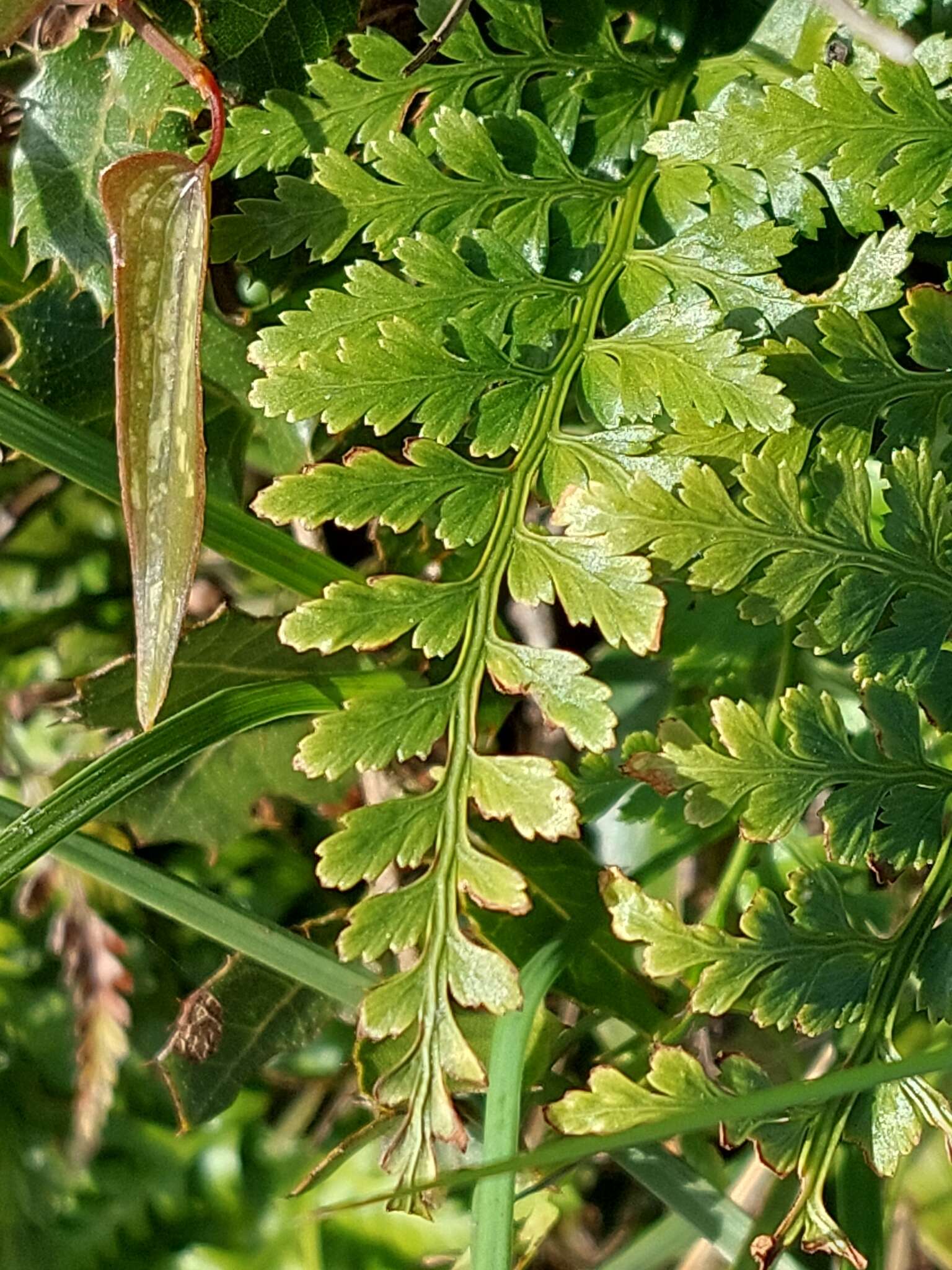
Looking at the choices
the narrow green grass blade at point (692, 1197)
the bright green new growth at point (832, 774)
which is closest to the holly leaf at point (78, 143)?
the bright green new growth at point (832, 774)

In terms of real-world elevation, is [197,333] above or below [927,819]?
above

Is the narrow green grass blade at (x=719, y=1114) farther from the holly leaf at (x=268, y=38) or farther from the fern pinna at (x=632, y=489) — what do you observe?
the holly leaf at (x=268, y=38)

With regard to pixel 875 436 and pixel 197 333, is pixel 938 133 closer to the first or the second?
pixel 875 436

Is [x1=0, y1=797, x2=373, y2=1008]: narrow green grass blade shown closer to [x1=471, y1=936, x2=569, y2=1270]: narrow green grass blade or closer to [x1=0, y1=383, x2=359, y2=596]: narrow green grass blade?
[x1=471, y1=936, x2=569, y2=1270]: narrow green grass blade

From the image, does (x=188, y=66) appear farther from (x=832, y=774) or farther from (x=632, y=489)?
(x=832, y=774)

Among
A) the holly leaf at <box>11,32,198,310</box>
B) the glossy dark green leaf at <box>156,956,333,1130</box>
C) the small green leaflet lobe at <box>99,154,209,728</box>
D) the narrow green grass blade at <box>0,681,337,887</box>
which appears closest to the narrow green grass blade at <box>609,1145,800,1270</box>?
the glossy dark green leaf at <box>156,956,333,1130</box>

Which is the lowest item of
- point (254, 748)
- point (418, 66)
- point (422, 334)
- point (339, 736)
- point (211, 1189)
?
point (211, 1189)

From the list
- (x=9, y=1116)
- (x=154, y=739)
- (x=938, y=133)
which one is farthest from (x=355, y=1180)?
(x=938, y=133)

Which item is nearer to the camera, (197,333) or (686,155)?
(197,333)
